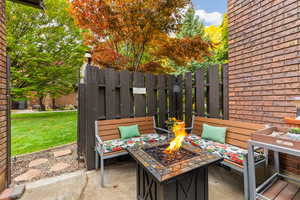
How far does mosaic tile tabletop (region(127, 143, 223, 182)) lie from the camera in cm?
128

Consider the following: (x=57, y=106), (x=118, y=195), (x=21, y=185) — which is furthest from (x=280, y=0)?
(x=57, y=106)

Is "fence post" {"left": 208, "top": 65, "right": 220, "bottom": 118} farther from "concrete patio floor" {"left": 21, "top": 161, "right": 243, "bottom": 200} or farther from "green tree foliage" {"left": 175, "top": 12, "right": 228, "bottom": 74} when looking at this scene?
"green tree foliage" {"left": 175, "top": 12, "right": 228, "bottom": 74}

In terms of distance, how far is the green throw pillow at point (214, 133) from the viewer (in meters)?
2.73

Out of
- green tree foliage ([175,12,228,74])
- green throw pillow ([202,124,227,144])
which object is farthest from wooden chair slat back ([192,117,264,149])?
green tree foliage ([175,12,228,74])

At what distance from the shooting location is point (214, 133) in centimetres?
284

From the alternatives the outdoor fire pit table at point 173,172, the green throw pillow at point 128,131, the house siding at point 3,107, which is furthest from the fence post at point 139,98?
the house siding at point 3,107

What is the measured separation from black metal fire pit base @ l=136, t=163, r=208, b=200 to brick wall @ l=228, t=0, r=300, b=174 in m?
1.73

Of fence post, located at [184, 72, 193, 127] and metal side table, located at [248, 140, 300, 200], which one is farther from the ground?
fence post, located at [184, 72, 193, 127]

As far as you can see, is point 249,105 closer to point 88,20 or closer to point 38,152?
point 88,20

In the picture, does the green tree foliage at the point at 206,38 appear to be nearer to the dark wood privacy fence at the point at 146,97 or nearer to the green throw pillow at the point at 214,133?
the dark wood privacy fence at the point at 146,97

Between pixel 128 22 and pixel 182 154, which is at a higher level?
pixel 128 22

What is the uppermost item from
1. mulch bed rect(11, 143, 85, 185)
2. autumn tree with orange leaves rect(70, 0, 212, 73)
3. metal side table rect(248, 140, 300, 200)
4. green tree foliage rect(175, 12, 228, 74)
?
green tree foliage rect(175, 12, 228, 74)

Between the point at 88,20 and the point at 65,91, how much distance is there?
299 inches

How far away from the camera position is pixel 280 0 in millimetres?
2232
